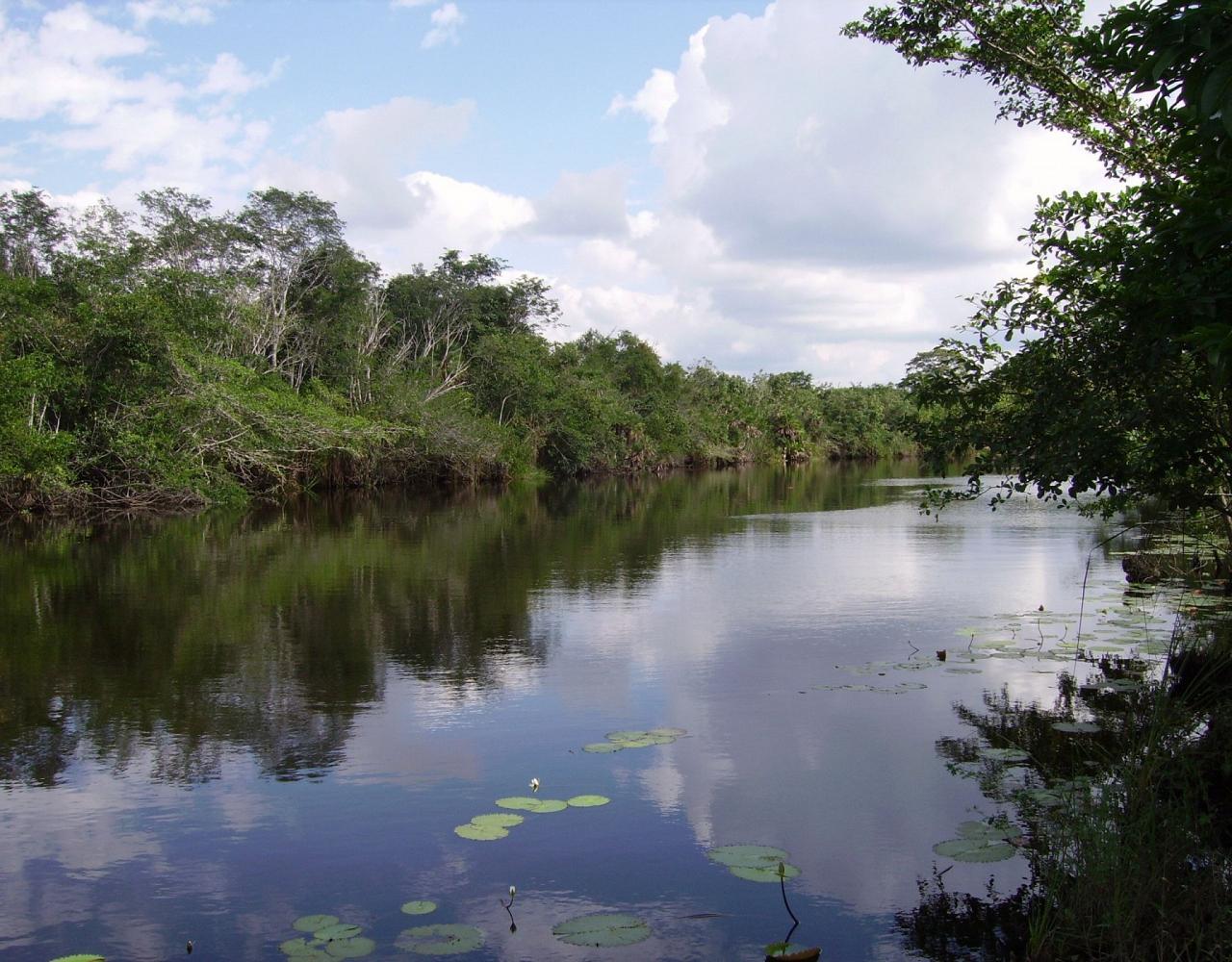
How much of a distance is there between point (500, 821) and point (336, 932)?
4.71 feet

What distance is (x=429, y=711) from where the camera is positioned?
8.61m

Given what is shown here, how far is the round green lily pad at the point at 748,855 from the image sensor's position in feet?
18.4

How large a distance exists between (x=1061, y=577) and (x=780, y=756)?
10.1 metres

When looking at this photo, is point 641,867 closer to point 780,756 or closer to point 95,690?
point 780,756

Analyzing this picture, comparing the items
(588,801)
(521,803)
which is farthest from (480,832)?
(588,801)

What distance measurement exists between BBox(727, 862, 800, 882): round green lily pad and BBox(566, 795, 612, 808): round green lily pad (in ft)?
3.81

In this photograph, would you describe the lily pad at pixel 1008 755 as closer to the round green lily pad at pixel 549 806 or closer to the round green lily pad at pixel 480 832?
the round green lily pad at pixel 549 806

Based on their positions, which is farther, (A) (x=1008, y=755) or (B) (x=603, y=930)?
(A) (x=1008, y=755)

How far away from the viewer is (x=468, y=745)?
7.77 metres

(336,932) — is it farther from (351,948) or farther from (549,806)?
(549,806)

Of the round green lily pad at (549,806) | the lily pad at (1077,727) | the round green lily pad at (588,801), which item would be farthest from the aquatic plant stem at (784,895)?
the lily pad at (1077,727)

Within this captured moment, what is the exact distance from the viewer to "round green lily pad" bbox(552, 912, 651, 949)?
15.8 ft

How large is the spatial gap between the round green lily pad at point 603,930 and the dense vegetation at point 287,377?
6057 millimetres

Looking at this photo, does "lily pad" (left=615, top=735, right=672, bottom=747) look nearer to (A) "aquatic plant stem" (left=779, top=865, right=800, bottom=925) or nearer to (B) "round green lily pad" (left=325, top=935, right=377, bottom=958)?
(A) "aquatic plant stem" (left=779, top=865, right=800, bottom=925)
